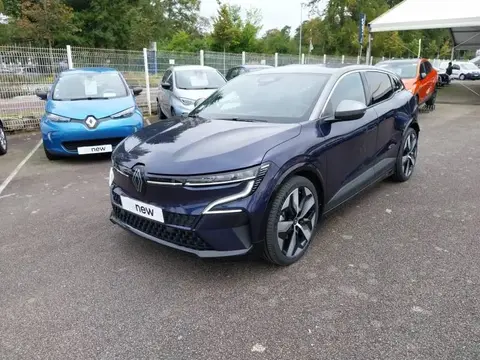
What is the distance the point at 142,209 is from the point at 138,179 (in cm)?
23

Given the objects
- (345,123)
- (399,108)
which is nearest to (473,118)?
(399,108)

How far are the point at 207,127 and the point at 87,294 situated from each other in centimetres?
164

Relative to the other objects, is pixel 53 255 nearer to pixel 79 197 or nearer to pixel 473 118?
pixel 79 197

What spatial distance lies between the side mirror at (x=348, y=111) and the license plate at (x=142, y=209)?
1768mm

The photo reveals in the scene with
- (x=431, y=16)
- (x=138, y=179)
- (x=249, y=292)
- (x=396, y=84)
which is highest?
(x=431, y=16)

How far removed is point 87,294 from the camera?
288 centimetres

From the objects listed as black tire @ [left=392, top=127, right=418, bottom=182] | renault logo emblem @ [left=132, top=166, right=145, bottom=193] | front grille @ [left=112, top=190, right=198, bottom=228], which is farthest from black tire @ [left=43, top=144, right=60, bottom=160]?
black tire @ [left=392, top=127, right=418, bottom=182]

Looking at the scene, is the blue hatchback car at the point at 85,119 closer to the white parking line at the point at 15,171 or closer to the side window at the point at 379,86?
the white parking line at the point at 15,171

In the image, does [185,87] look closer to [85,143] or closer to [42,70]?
[42,70]

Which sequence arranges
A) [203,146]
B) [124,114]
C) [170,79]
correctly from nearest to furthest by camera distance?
[203,146] → [124,114] → [170,79]

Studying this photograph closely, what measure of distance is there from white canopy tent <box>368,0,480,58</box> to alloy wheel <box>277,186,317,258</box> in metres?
14.7

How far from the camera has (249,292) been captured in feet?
9.41

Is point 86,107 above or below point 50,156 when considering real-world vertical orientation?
above

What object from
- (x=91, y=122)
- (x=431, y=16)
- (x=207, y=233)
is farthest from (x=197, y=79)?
(x=431, y=16)
